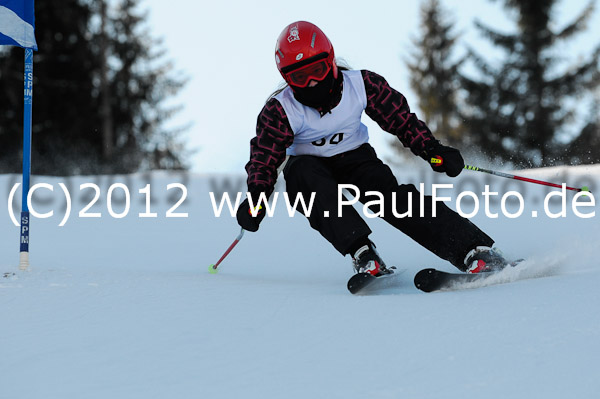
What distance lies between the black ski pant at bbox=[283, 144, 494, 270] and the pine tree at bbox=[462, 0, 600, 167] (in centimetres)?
1472

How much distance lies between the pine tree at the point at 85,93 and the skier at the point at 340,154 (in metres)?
14.8

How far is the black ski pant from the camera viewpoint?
2881 mm

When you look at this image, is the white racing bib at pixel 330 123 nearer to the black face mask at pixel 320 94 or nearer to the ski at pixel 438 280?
the black face mask at pixel 320 94

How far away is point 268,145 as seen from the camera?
3.12 metres

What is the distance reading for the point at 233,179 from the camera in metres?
7.29

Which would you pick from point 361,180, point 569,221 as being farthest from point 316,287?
point 569,221

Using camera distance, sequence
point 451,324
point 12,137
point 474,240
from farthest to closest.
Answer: point 12,137
point 474,240
point 451,324

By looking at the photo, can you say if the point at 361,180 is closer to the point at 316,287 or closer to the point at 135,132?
the point at 316,287

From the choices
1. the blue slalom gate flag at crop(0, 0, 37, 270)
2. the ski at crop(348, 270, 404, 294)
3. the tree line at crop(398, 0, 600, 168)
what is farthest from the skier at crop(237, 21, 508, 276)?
the tree line at crop(398, 0, 600, 168)

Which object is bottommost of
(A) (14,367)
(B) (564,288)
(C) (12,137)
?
(A) (14,367)

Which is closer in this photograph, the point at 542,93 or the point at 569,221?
the point at 569,221

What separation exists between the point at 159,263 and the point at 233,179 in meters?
3.31

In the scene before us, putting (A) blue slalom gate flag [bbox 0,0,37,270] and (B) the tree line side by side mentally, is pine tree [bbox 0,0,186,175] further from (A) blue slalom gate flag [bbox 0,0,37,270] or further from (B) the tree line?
(A) blue slalom gate flag [bbox 0,0,37,270]

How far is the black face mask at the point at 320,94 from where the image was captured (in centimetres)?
303
